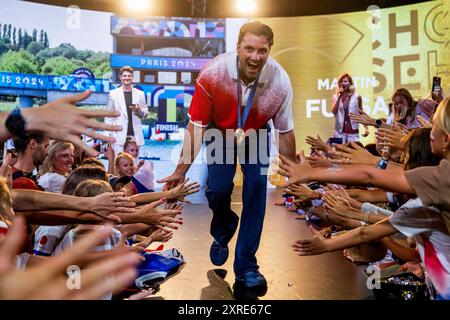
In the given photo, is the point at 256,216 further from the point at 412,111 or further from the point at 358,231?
the point at 412,111

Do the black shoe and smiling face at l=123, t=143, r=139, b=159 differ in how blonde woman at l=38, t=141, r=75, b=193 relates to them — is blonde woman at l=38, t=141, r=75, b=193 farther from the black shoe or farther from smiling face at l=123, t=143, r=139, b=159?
smiling face at l=123, t=143, r=139, b=159

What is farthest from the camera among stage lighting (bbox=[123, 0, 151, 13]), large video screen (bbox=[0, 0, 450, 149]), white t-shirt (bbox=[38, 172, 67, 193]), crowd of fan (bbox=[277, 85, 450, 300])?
stage lighting (bbox=[123, 0, 151, 13])

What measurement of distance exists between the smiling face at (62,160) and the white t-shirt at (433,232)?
2.37m

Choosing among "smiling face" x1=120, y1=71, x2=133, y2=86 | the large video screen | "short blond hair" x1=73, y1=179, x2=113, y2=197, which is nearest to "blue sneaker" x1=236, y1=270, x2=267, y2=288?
"short blond hair" x1=73, y1=179, x2=113, y2=197

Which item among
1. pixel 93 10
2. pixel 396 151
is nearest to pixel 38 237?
pixel 396 151

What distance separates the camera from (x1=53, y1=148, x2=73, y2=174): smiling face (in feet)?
10.5

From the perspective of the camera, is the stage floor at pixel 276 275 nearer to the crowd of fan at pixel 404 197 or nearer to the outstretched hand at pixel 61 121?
the crowd of fan at pixel 404 197

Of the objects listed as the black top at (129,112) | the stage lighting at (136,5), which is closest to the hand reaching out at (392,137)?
the black top at (129,112)

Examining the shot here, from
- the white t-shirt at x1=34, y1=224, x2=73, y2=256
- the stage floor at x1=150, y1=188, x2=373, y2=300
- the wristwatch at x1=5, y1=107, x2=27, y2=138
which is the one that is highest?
the wristwatch at x1=5, y1=107, x2=27, y2=138

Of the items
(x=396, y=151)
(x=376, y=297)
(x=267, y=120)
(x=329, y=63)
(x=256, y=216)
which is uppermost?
(x=329, y=63)

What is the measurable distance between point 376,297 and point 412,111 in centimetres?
265

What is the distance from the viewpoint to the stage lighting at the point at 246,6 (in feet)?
29.9

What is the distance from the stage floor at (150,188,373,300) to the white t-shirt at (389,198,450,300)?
635 millimetres

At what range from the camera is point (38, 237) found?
2.10 m
